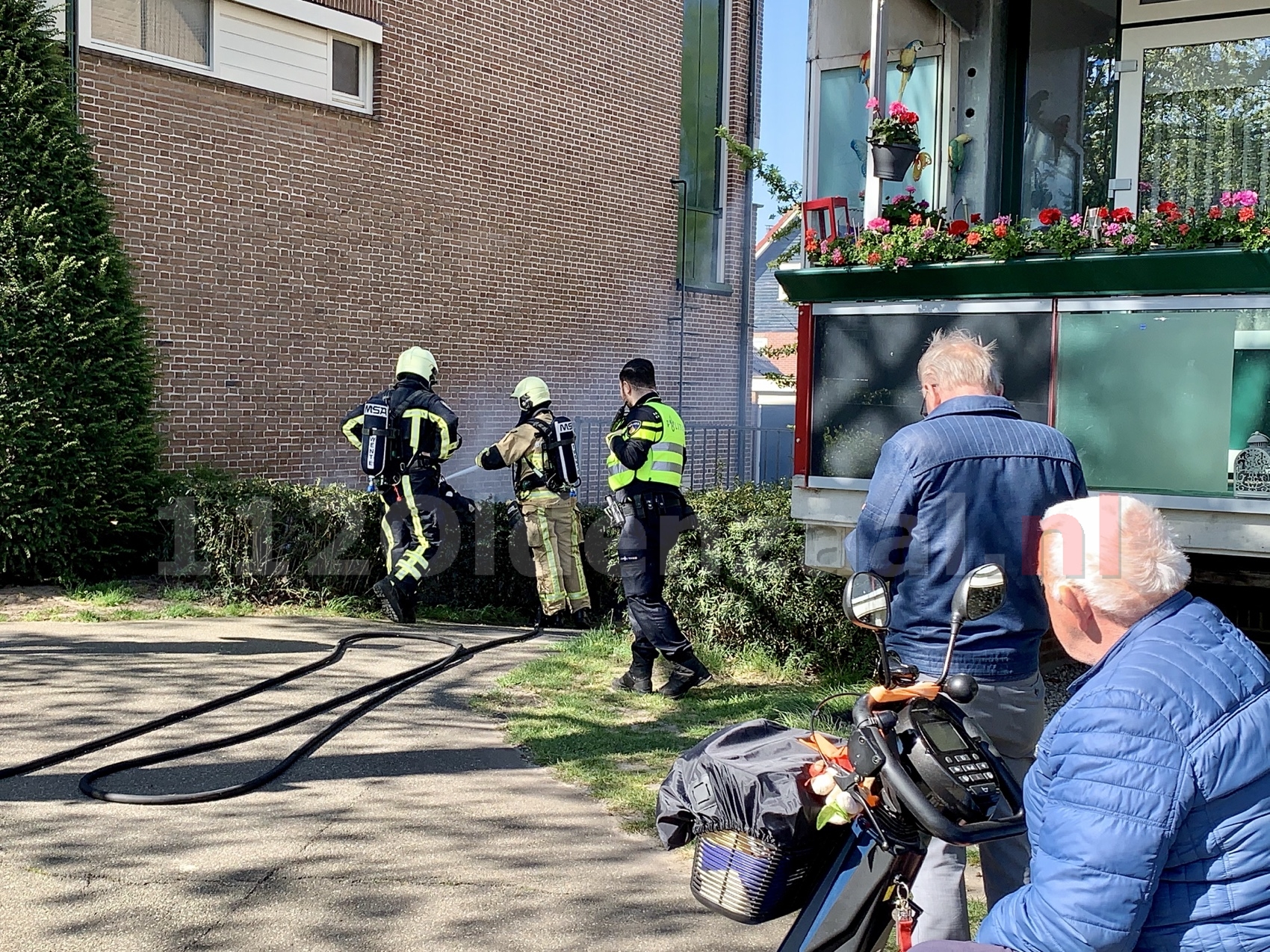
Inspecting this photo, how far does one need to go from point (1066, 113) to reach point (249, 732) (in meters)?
7.15

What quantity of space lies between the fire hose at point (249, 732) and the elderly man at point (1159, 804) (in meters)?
3.81

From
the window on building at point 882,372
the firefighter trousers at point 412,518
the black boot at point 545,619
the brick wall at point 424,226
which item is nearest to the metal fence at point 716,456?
the brick wall at point 424,226

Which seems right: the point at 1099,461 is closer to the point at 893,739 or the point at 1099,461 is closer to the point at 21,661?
the point at 893,739

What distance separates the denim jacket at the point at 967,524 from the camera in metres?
3.76

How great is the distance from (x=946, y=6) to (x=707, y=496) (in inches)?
150

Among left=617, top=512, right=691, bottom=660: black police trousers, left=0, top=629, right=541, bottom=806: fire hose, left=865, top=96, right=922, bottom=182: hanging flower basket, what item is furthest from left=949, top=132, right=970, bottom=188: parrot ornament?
left=0, top=629, right=541, bottom=806: fire hose

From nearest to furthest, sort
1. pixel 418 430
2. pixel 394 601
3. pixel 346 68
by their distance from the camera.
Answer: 1. pixel 394 601
2. pixel 418 430
3. pixel 346 68

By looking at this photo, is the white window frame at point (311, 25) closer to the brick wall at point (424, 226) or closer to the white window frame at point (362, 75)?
the white window frame at point (362, 75)

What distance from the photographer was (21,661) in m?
7.46

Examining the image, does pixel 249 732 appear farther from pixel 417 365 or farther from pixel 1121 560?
pixel 1121 560

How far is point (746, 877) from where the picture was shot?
278cm

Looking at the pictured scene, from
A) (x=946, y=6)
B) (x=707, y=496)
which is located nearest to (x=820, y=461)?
(x=707, y=496)

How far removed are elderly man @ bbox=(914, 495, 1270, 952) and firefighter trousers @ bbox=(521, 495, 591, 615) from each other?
7780 millimetres

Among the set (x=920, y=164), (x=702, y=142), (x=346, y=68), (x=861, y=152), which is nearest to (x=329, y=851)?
(x=861, y=152)
